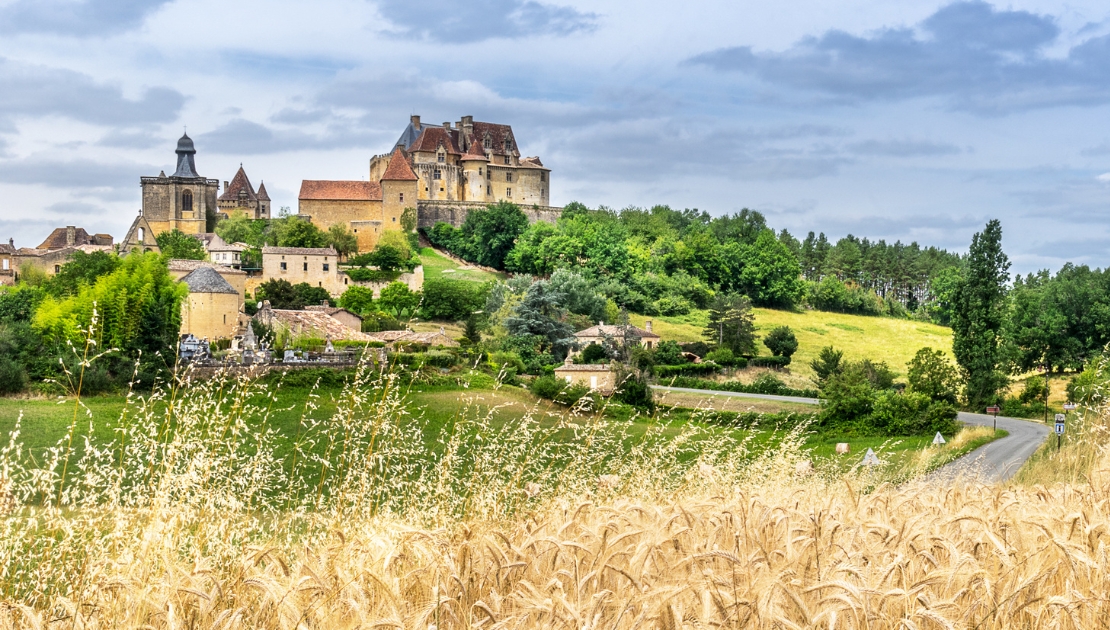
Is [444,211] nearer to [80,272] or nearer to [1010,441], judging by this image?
[80,272]

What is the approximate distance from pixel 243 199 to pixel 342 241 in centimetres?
2128

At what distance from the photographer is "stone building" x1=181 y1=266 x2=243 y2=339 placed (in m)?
43.3

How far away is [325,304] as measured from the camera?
161ft

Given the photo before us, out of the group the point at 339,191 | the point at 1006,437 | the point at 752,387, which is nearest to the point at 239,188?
the point at 339,191

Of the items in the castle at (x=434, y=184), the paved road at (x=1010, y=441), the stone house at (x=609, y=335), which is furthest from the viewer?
the castle at (x=434, y=184)

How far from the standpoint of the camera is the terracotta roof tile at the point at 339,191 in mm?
72625

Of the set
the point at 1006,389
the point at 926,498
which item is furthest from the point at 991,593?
the point at 1006,389

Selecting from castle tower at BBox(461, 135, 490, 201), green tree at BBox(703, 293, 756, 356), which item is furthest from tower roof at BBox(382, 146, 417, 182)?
green tree at BBox(703, 293, 756, 356)

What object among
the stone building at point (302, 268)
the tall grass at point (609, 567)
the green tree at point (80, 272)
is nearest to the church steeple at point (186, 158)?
the stone building at point (302, 268)

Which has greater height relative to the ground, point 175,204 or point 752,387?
point 175,204

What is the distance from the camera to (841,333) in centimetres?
5991

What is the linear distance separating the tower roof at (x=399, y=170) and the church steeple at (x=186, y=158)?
630 inches

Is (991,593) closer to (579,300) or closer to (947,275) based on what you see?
(579,300)

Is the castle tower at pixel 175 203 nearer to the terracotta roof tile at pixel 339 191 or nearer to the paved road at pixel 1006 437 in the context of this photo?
the terracotta roof tile at pixel 339 191
